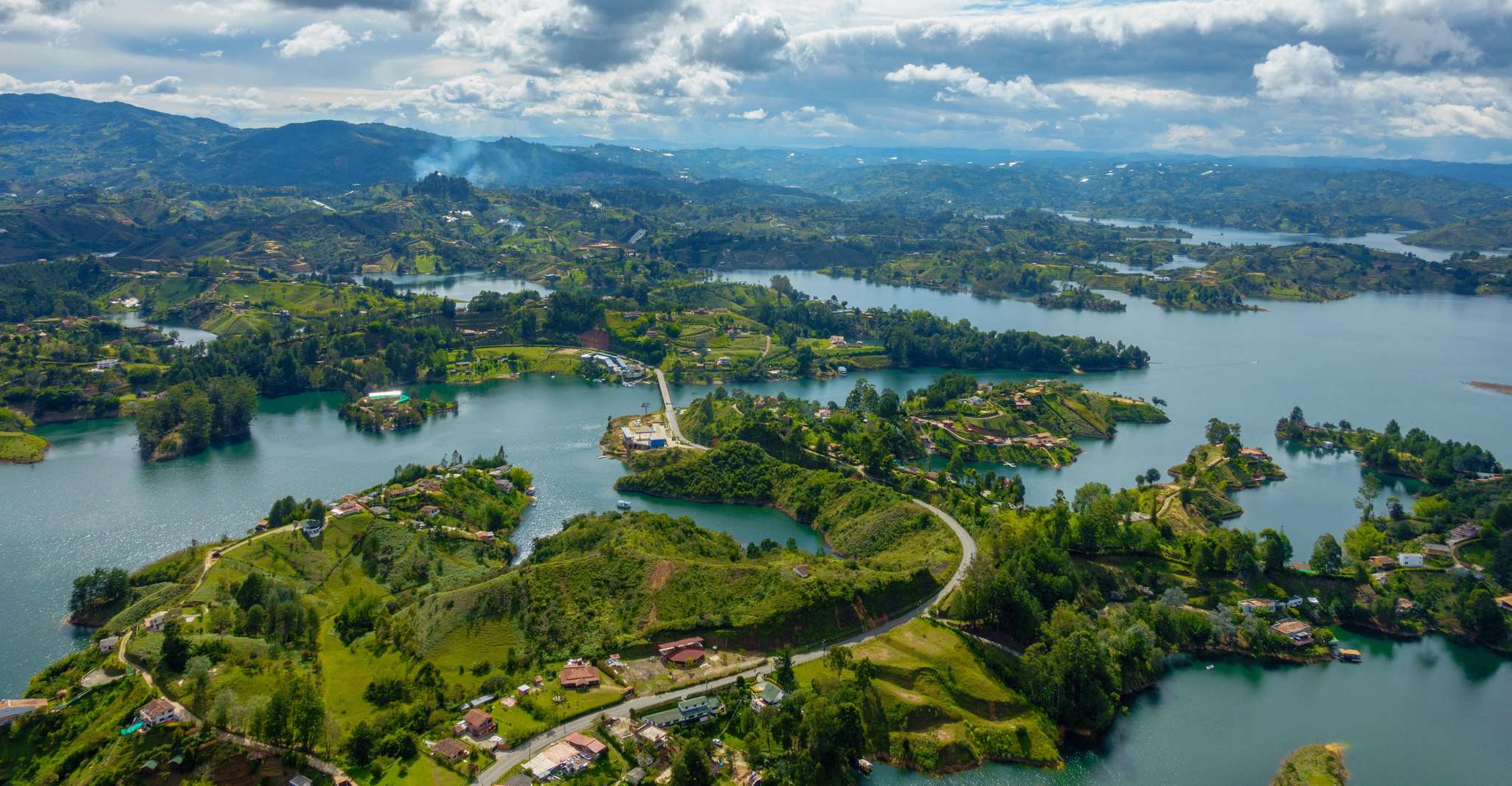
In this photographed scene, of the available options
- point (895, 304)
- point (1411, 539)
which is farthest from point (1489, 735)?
point (895, 304)

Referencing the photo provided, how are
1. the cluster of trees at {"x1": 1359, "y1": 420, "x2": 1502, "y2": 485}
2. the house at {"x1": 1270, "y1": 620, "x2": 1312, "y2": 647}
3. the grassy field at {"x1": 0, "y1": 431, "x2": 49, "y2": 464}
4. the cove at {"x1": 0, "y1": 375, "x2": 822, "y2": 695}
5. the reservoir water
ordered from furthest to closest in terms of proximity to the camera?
1. the grassy field at {"x1": 0, "y1": 431, "x2": 49, "y2": 464}
2. the cluster of trees at {"x1": 1359, "y1": 420, "x2": 1502, "y2": 485}
3. the cove at {"x1": 0, "y1": 375, "x2": 822, "y2": 695}
4. the house at {"x1": 1270, "y1": 620, "x2": 1312, "y2": 647}
5. the reservoir water

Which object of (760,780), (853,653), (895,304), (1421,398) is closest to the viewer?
(760,780)

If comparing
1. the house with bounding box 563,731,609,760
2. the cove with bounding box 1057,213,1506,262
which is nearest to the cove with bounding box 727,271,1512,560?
the house with bounding box 563,731,609,760

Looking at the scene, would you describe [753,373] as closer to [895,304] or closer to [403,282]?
[895,304]

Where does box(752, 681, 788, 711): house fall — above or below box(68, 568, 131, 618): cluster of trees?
below

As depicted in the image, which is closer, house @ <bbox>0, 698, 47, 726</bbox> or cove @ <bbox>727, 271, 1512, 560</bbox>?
house @ <bbox>0, 698, 47, 726</bbox>

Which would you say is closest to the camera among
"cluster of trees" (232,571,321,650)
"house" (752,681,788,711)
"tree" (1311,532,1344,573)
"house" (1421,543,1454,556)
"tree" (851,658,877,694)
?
"house" (752,681,788,711)

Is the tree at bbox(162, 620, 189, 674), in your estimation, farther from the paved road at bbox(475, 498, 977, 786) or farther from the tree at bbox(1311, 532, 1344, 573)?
the tree at bbox(1311, 532, 1344, 573)

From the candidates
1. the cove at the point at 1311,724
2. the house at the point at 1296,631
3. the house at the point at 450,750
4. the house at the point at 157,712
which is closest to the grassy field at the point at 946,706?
the cove at the point at 1311,724

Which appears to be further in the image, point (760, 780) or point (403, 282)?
point (403, 282)
